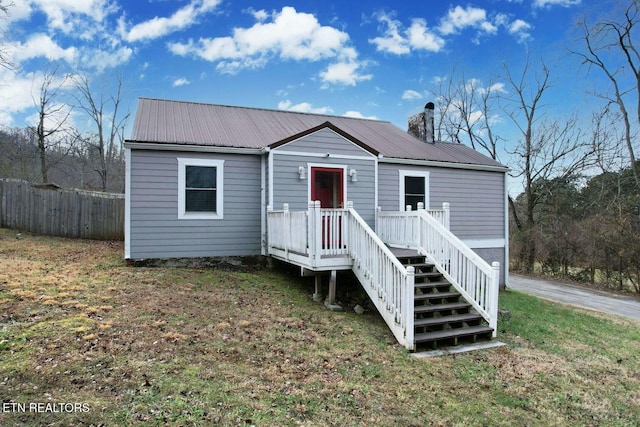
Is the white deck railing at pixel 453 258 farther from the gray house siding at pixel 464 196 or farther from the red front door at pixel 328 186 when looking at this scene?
the gray house siding at pixel 464 196

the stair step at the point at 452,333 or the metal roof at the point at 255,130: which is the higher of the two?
the metal roof at the point at 255,130

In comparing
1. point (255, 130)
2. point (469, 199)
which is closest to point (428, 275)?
point (469, 199)

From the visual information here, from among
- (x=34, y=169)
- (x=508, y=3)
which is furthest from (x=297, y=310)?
(x=34, y=169)

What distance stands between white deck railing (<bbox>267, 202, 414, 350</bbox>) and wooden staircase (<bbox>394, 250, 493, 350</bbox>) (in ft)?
1.40

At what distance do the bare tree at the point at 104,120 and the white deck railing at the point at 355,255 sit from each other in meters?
16.9

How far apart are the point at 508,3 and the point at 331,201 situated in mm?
Result: 12685

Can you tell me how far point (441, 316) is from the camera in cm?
627

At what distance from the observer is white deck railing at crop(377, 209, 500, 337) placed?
20.2ft

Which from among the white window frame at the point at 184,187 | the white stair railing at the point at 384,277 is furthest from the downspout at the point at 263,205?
the white stair railing at the point at 384,277

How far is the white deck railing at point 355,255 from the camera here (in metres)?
5.55

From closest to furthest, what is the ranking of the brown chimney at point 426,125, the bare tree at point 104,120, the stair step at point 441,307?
the stair step at point 441,307 < the brown chimney at point 426,125 < the bare tree at point 104,120

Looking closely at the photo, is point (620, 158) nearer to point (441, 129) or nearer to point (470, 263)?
point (441, 129)

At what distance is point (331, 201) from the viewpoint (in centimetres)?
1001

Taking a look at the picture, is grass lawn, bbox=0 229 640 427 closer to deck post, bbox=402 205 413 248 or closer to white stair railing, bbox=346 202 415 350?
white stair railing, bbox=346 202 415 350
